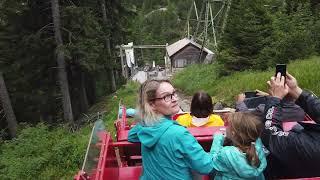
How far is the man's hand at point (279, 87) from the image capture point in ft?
11.7

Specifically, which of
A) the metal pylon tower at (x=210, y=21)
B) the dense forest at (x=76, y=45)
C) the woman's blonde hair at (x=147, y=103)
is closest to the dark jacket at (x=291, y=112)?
the woman's blonde hair at (x=147, y=103)

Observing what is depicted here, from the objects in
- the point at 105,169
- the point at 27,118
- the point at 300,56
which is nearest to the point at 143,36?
the point at 27,118

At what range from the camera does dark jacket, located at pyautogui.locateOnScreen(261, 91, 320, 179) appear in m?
3.61

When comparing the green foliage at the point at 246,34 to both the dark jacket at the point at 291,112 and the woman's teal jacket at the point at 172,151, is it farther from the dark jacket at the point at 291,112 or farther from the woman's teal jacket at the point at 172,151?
the woman's teal jacket at the point at 172,151

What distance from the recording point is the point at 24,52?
2575cm

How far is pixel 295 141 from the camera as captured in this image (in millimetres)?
3615

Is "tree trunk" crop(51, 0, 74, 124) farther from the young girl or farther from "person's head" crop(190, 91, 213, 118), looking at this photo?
the young girl

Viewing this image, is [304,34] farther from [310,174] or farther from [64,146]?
[310,174]

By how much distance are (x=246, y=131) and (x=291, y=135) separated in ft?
1.11

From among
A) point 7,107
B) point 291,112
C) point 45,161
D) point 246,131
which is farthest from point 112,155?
→ point 7,107

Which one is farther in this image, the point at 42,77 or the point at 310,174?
the point at 42,77

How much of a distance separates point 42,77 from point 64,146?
57.2 ft

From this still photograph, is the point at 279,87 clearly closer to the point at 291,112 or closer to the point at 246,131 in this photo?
the point at 246,131

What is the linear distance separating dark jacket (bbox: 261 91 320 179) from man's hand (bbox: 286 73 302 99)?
62mm
